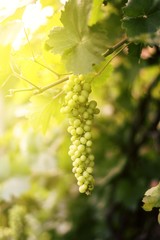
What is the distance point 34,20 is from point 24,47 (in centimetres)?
12

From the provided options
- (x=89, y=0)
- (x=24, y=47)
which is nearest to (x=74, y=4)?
(x=89, y=0)

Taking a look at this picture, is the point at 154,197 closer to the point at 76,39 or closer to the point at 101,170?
the point at 76,39

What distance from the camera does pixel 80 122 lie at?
3.76ft

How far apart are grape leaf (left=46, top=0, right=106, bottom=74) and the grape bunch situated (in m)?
0.06

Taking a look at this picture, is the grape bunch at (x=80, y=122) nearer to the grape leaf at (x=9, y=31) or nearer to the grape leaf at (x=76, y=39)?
the grape leaf at (x=76, y=39)

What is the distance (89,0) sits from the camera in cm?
115

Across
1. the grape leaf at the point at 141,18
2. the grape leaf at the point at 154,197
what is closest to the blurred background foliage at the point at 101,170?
the grape leaf at the point at 141,18

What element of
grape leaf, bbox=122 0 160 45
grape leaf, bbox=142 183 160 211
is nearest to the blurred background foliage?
grape leaf, bbox=122 0 160 45

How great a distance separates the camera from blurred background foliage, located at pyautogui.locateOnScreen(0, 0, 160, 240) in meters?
2.21

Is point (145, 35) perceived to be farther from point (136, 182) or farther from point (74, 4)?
point (136, 182)

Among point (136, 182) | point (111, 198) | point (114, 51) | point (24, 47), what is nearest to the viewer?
point (114, 51)

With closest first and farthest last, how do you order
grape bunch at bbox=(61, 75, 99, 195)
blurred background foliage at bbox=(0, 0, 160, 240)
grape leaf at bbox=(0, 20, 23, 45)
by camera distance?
grape bunch at bbox=(61, 75, 99, 195)
grape leaf at bbox=(0, 20, 23, 45)
blurred background foliage at bbox=(0, 0, 160, 240)

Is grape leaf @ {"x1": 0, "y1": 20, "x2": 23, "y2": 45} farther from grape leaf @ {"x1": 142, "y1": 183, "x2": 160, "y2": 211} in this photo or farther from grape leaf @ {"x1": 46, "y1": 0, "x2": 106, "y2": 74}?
grape leaf @ {"x1": 142, "y1": 183, "x2": 160, "y2": 211}

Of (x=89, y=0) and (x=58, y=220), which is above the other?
(x=58, y=220)
